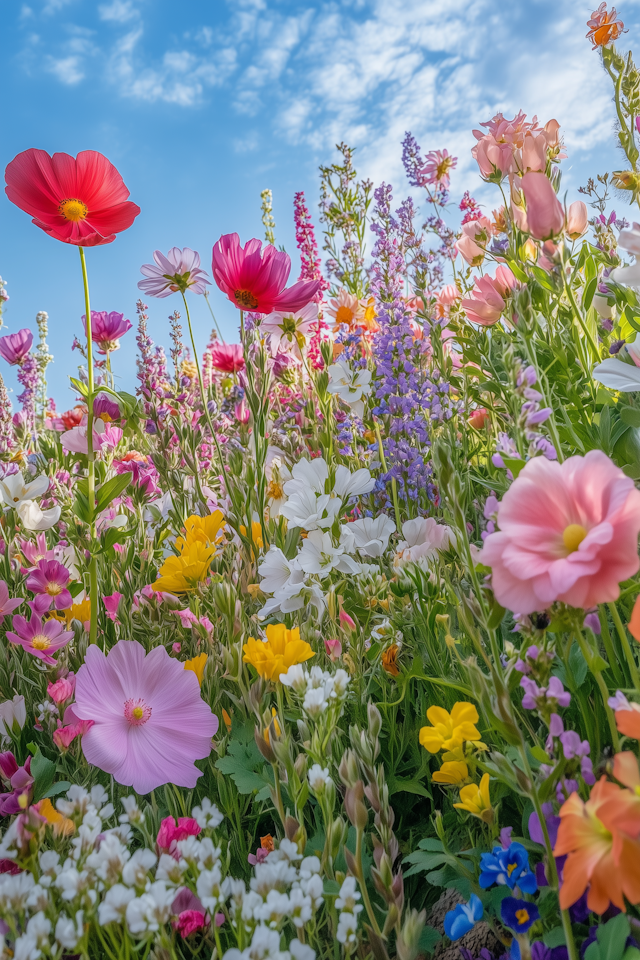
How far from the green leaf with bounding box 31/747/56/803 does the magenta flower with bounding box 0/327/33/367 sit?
9.83 feet

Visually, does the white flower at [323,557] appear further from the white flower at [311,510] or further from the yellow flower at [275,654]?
the yellow flower at [275,654]

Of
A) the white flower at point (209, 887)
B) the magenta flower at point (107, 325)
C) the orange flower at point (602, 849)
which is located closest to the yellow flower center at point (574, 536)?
the orange flower at point (602, 849)

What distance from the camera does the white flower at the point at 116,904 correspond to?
2.10ft

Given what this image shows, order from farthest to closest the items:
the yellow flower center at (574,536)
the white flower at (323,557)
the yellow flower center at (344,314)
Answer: the yellow flower center at (344,314) < the white flower at (323,557) < the yellow flower center at (574,536)

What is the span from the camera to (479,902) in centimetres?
74

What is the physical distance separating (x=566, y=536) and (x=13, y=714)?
3.83 feet

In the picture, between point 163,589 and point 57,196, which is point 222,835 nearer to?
point 163,589

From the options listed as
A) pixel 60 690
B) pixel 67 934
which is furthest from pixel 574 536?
pixel 60 690


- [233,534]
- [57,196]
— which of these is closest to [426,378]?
[233,534]

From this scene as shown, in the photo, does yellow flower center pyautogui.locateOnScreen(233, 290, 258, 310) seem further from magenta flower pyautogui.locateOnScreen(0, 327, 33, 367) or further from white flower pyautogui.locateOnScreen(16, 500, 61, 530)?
magenta flower pyautogui.locateOnScreen(0, 327, 33, 367)

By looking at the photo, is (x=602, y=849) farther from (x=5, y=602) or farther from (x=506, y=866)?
(x=5, y=602)

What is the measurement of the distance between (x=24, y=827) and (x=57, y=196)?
115 centimetres

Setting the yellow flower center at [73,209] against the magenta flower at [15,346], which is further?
the magenta flower at [15,346]

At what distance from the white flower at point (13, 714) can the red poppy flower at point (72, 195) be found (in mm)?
964
